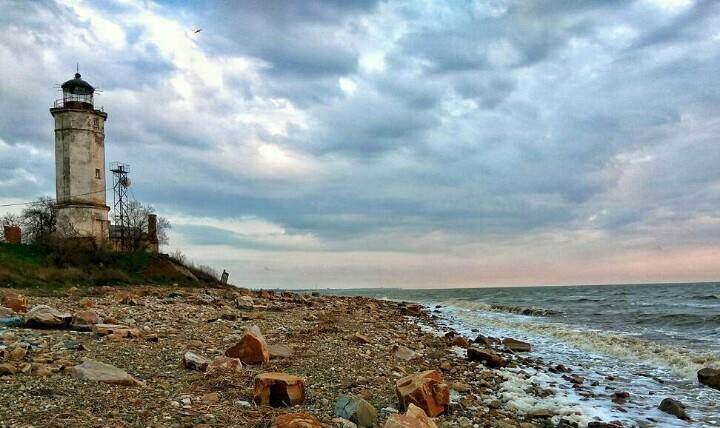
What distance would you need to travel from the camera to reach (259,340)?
943 centimetres

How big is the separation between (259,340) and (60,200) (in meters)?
32.5

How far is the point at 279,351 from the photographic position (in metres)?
10.4

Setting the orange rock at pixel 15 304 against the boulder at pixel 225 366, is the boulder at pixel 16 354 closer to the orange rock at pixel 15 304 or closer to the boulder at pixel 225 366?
the boulder at pixel 225 366

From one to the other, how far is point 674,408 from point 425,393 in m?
4.55

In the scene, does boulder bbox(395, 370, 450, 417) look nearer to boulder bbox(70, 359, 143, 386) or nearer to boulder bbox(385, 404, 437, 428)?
boulder bbox(385, 404, 437, 428)

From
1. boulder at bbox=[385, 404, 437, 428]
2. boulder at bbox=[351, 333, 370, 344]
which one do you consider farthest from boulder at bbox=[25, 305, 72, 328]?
boulder at bbox=[385, 404, 437, 428]

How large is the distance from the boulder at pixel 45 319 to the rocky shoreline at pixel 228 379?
20 millimetres

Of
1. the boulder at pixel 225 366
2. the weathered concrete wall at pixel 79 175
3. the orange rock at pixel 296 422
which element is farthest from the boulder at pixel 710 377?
the weathered concrete wall at pixel 79 175

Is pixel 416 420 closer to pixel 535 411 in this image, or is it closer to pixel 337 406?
pixel 337 406

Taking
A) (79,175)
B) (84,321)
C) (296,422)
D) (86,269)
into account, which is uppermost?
(79,175)

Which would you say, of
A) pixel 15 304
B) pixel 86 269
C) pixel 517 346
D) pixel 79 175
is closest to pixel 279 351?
pixel 15 304

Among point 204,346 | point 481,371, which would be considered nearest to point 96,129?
point 204,346

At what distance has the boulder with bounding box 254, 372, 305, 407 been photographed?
669cm

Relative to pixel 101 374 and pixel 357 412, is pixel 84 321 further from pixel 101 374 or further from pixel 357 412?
pixel 357 412
